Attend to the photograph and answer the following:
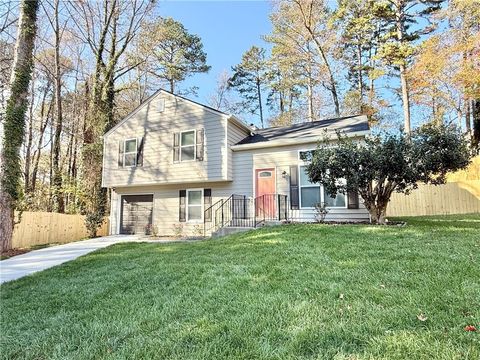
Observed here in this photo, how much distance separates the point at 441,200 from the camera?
14812mm

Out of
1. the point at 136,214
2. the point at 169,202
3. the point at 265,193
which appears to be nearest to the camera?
the point at 265,193

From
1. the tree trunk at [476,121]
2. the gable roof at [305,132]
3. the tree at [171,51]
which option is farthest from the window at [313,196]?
the tree at [171,51]

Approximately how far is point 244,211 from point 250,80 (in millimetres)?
16060

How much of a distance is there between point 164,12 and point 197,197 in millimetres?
11875

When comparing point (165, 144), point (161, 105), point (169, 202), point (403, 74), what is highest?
point (403, 74)

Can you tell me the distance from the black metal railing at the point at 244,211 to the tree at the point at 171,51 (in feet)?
36.5

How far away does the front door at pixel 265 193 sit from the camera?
10.7m

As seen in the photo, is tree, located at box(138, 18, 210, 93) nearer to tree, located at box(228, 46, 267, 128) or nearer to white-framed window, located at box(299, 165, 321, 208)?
tree, located at box(228, 46, 267, 128)

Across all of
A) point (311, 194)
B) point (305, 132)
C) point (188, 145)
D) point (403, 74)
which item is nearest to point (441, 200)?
point (403, 74)

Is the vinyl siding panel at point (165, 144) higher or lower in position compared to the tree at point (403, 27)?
lower

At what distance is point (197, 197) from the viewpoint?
495 inches

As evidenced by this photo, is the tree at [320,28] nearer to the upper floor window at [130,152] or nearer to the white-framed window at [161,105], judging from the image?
the white-framed window at [161,105]

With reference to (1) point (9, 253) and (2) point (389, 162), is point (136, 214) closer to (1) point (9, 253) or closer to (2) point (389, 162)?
(1) point (9, 253)

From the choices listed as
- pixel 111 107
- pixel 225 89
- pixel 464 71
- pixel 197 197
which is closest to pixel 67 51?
pixel 111 107
